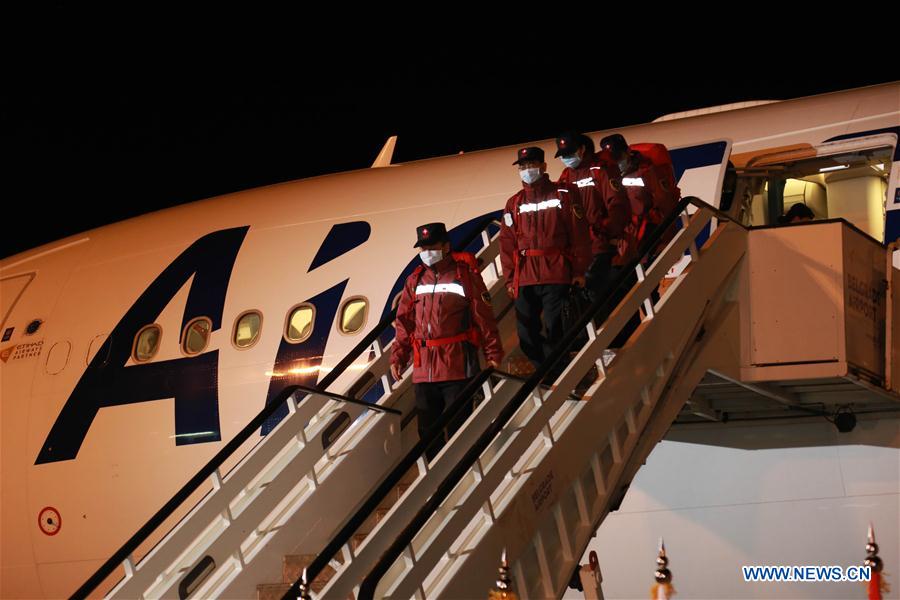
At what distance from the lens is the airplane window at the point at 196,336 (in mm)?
11670

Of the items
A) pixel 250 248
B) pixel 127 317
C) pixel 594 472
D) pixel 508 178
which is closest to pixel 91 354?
pixel 127 317

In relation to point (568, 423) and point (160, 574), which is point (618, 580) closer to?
point (568, 423)

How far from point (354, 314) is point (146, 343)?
8.65 feet

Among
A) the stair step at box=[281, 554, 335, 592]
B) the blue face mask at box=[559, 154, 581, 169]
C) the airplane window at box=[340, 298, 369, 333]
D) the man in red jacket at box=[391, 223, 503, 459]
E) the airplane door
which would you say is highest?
the airplane door

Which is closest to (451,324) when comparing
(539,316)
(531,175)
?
(539,316)

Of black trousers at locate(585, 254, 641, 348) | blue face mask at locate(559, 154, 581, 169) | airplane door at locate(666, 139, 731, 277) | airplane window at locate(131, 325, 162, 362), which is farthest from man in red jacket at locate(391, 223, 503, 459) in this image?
airplane window at locate(131, 325, 162, 362)

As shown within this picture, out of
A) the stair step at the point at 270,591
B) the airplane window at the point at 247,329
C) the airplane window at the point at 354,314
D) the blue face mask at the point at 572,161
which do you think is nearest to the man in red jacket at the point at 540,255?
the blue face mask at the point at 572,161

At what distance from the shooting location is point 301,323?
11.2m

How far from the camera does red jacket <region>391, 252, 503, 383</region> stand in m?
7.41

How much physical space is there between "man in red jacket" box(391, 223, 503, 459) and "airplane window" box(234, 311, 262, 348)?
4026 mm

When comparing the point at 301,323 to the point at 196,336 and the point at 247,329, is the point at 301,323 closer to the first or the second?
the point at 247,329

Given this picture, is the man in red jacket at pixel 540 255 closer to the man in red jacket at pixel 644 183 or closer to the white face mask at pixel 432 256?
the white face mask at pixel 432 256

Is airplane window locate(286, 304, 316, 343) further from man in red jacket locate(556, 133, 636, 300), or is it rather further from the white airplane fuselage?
man in red jacket locate(556, 133, 636, 300)

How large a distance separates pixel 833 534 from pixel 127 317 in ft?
25.0
